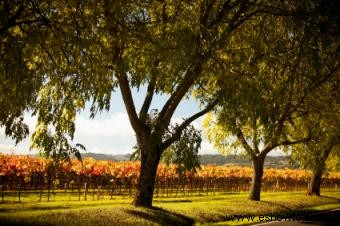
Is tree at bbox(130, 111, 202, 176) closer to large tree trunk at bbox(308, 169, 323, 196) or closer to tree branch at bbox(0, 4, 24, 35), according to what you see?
tree branch at bbox(0, 4, 24, 35)

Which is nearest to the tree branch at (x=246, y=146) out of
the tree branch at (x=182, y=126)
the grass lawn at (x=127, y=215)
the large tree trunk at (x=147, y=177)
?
the grass lawn at (x=127, y=215)

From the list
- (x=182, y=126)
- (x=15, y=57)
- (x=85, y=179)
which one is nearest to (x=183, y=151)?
(x=182, y=126)

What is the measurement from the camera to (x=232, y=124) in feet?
63.1

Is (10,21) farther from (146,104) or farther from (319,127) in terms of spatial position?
(319,127)

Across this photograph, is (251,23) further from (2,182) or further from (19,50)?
(2,182)

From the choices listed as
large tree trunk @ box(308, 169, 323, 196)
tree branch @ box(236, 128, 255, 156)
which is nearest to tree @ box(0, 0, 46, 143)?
tree branch @ box(236, 128, 255, 156)

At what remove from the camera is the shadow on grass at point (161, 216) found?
62.1ft

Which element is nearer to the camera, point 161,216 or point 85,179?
point 161,216

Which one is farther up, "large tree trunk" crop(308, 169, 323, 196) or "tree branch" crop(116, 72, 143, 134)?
"tree branch" crop(116, 72, 143, 134)

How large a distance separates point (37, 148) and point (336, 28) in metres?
12.2

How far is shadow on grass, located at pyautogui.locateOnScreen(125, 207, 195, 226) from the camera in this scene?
1894cm

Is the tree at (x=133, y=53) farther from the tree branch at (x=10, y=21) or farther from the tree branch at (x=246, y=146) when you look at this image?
the tree branch at (x=246, y=146)

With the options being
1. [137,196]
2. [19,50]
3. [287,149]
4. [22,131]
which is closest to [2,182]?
[137,196]

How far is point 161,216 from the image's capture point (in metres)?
19.5
